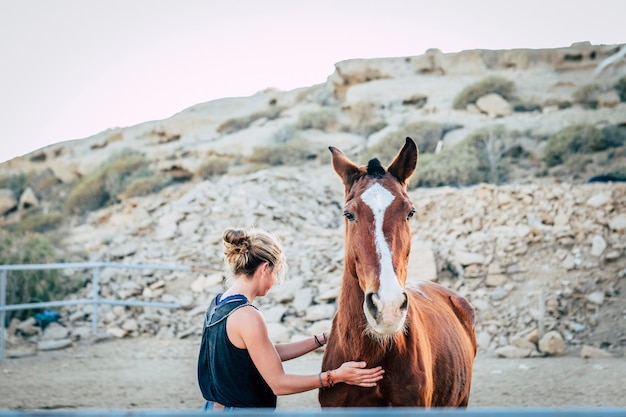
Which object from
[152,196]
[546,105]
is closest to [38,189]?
[152,196]

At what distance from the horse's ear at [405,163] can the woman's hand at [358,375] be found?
1104mm

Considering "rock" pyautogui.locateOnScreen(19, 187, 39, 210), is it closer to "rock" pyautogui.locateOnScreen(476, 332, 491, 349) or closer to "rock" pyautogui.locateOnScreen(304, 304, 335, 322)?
"rock" pyautogui.locateOnScreen(304, 304, 335, 322)

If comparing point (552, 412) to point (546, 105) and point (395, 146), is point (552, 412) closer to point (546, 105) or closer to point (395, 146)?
point (395, 146)

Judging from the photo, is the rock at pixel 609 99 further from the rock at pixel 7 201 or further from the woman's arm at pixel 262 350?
the woman's arm at pixel 262 350

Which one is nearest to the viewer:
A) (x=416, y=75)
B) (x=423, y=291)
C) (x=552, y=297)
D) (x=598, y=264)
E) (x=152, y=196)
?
(x=423, y=291)

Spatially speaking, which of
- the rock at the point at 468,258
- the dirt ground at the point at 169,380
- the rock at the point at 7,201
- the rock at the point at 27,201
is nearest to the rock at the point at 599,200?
the rock at the point at 468,258

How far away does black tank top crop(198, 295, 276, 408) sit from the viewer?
3.21 meters

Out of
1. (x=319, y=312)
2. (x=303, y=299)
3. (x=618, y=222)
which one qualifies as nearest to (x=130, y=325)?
(x=303, y=299)

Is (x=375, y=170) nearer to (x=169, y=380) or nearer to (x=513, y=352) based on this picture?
(x=169, y=380)

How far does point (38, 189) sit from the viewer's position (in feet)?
98.4

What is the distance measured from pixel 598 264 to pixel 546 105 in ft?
63.7

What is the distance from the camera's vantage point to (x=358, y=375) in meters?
3.25

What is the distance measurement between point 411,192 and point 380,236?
Answer: 55.1 feet

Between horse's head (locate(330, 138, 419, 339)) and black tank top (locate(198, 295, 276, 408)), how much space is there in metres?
0.62
